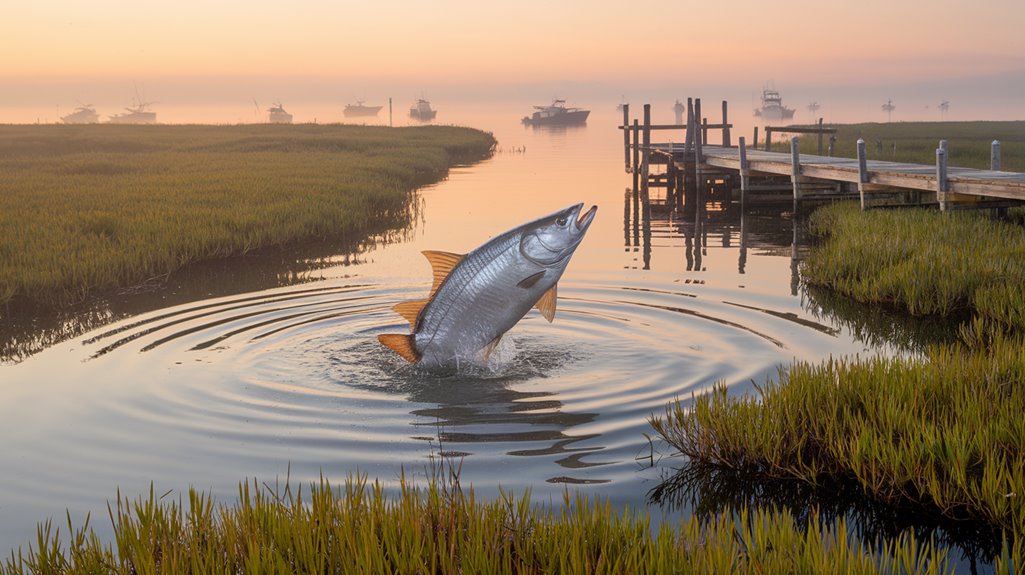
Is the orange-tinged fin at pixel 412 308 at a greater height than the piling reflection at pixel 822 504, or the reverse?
the orange-tinged fin at pixel 412 308

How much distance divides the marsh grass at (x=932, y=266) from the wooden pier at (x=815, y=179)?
26.3 inches

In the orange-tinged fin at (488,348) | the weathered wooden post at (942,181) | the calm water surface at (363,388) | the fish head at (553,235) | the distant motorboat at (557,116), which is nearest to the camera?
the calm water surface at (363,388)

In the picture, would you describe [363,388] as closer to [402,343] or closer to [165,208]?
[402,343]

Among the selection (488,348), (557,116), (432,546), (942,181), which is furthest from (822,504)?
(557,116)

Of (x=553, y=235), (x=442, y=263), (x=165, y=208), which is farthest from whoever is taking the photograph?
(x=165, y=208)

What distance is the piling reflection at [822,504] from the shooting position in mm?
5219

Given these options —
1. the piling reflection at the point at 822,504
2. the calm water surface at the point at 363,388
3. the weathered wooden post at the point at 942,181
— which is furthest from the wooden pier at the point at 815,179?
the piling reflection at the point at 822,504

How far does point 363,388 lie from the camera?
8547mm

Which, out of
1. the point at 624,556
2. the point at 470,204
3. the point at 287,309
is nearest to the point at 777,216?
the point at 470,204

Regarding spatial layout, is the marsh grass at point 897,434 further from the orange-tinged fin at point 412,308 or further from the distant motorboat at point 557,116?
the distant motorboat at point 557,116

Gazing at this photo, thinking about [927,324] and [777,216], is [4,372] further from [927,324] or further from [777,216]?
[777,216]

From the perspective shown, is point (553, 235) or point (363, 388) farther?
point (363, 388)

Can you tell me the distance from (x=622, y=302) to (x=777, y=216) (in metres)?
12.5

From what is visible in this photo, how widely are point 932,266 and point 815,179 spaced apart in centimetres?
1526
